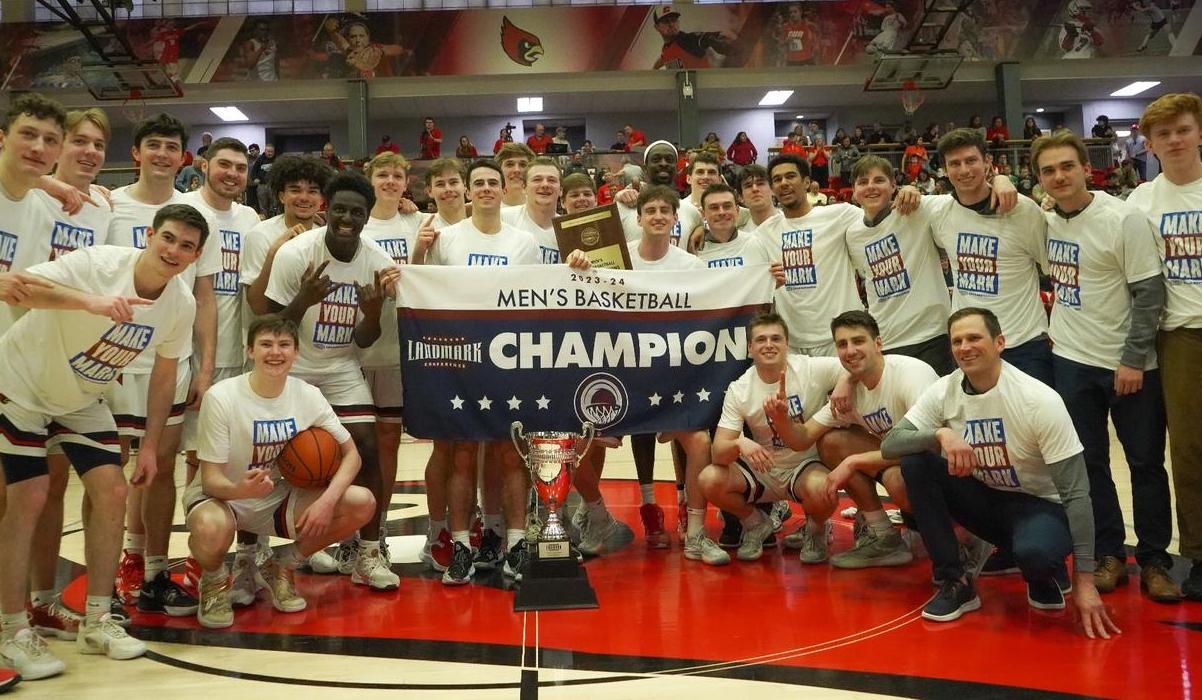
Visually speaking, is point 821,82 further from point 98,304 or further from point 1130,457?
point 98,304

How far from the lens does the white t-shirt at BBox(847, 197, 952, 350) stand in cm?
529

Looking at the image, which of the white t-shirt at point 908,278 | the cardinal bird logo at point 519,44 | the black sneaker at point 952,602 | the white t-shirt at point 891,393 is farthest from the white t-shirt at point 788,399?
the cardinal bird logo at point 519,44

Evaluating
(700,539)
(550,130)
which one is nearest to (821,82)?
(550,130)

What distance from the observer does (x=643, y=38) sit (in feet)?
68.5

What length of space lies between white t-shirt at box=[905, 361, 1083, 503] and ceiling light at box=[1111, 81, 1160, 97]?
2305 cm

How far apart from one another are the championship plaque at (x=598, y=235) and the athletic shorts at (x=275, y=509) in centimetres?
209

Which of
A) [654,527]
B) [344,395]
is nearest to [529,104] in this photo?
[654,527]

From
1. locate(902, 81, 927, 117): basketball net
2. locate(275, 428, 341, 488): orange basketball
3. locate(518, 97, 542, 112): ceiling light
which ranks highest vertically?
locate(518, 97, 542, 112): ceiling light

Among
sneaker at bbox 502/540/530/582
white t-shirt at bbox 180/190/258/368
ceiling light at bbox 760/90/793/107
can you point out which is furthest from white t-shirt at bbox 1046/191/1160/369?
ceiling light at bbox 760/90/793/107

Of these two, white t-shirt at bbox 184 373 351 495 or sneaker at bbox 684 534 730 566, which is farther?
A: sneaker at bbox 684 534 730 566

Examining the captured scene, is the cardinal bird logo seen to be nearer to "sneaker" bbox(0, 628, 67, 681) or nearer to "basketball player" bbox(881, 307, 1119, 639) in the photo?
"basketball player" bbox(881, 307, 1119, 639)

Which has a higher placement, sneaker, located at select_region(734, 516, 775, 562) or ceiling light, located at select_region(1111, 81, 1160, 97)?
ceiling light, located at select_region(1111, 81, 1160, 97)

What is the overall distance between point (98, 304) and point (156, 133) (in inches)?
61.4

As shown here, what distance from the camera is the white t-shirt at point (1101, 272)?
4.27 meters
